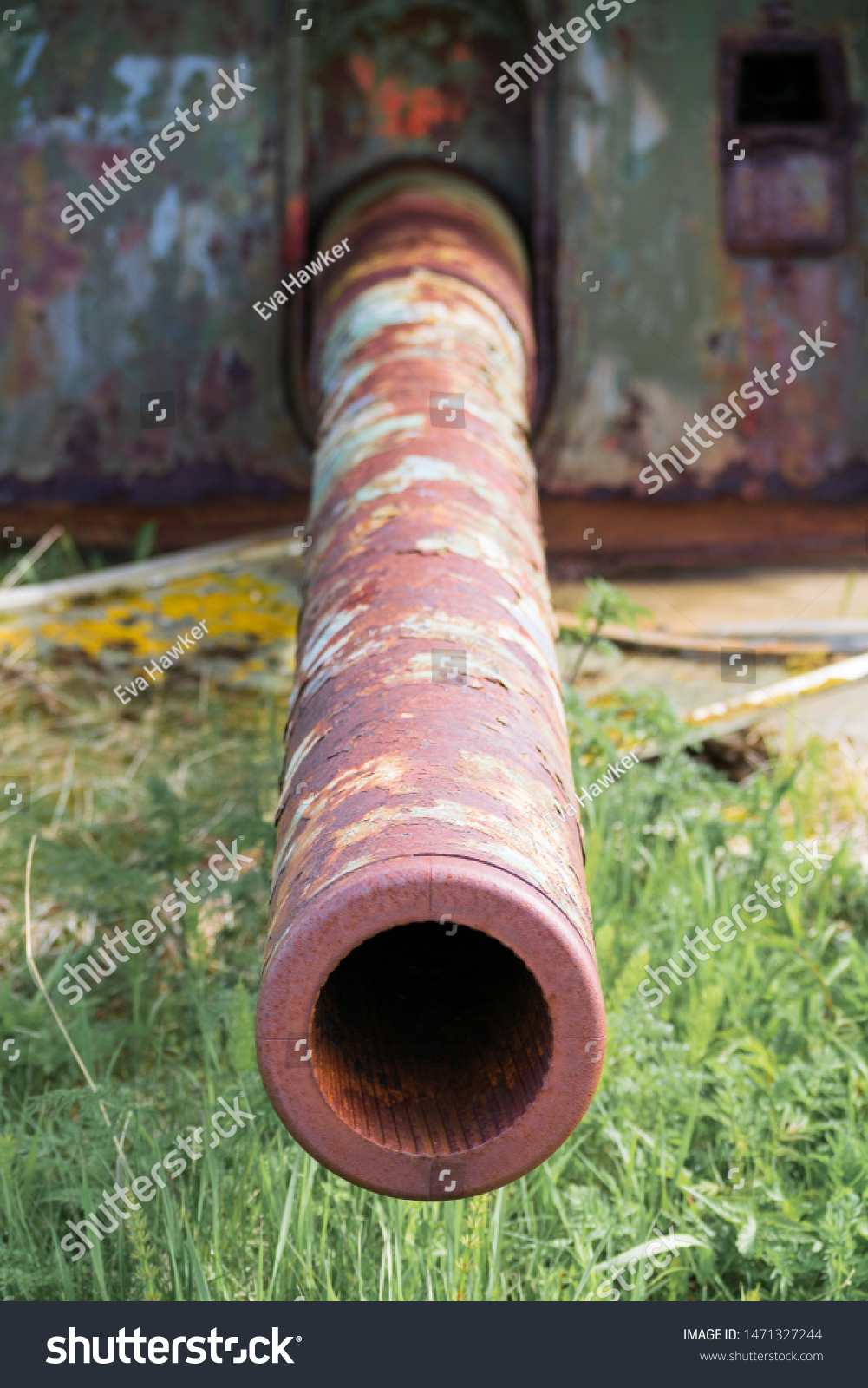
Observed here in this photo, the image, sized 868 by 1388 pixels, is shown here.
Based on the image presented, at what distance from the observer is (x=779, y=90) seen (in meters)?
3.26

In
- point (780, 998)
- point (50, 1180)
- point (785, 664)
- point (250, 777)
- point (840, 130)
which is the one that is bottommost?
point (50, 1180)

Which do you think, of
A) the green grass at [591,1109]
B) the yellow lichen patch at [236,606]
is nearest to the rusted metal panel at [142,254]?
the yellow lichen patch at [236,606]

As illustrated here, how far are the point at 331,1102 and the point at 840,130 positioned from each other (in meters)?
2.49

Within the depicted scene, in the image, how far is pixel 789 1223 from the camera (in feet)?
5.87

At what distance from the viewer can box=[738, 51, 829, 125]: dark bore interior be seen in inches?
126

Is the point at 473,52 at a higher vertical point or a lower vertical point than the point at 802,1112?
higher

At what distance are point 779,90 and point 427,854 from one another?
103 inches

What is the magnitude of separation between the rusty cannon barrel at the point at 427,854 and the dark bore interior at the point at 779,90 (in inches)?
68.2

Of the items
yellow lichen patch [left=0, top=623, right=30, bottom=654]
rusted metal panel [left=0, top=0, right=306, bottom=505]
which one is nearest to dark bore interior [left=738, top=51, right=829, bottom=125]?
rusted metal panel [left=0, top=0, right=306, bottom=505]

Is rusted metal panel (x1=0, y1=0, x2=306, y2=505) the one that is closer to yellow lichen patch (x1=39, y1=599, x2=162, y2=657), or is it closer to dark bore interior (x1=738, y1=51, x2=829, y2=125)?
yellow lichen patch (x1=39, y1=599, x2=162, y2=657)

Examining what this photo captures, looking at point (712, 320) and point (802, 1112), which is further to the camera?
point (712, 320)

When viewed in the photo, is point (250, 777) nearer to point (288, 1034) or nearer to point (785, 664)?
point (785, 664)

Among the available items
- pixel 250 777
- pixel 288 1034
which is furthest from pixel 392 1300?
pixel 250 777

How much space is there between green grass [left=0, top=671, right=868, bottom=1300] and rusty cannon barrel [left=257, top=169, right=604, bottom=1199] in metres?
0.38
